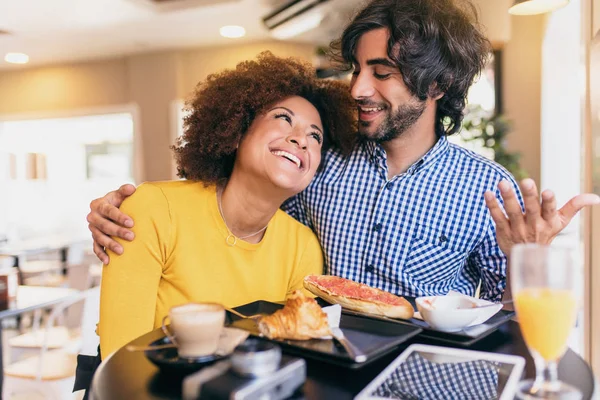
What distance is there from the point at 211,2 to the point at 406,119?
412 centimetres

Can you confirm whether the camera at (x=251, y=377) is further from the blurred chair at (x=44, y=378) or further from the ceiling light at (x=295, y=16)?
the ceiling light at (x=295, y=16)

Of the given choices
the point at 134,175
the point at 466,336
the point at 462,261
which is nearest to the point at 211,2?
the point at 134,175

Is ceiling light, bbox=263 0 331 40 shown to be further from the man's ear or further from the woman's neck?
the woman's neck

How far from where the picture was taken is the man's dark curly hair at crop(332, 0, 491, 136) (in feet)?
7.13

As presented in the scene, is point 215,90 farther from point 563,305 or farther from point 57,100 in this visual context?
point 57,100

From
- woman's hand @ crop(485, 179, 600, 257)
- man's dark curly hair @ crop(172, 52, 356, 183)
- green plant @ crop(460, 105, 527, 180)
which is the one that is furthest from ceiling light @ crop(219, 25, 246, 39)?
woman's hand @ crop(485, 179, 600, 257)

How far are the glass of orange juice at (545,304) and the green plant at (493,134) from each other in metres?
4.48

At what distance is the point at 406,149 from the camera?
Result: 2.16m

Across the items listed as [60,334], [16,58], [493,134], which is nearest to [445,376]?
[60,334]

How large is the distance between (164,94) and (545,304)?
7.66 m

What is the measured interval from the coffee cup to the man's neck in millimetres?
1237

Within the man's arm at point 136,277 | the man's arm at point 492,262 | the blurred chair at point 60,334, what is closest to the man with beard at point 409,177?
the man's arm at point 492,262

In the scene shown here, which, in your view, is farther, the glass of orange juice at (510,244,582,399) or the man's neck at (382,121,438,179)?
the man's neck at (382,121,438,179)

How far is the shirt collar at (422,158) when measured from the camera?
2100 mm
